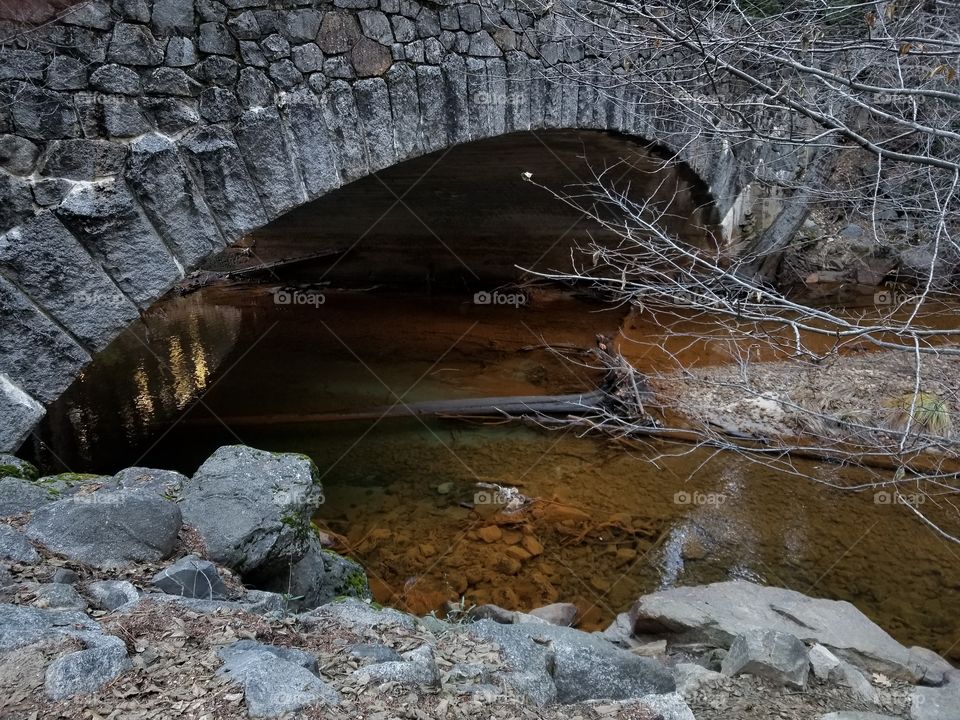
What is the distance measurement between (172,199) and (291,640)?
1920 mm

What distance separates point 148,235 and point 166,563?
1.36 metres

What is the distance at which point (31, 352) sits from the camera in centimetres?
245

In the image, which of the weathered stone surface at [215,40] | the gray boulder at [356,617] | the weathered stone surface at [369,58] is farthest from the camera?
the weathered stone surface at [369,58]

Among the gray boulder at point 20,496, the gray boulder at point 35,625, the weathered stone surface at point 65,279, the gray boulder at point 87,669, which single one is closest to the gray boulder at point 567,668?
the gray boulder at point 87,669

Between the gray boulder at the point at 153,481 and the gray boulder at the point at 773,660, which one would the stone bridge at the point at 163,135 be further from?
the gray boulder at the point at 773,660

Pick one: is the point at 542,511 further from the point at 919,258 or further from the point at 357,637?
the point at 919,258

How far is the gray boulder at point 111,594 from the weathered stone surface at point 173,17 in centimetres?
210

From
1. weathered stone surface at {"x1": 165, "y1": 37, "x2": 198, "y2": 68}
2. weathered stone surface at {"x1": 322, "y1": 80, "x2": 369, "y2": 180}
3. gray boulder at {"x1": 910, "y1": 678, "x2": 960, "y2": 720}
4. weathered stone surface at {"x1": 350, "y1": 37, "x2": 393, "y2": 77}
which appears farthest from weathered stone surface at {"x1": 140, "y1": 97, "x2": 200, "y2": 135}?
gray boulder at {"x1": 910, "y1": 678, "x2": 960, "y2": 720}

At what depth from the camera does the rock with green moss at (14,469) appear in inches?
93.3

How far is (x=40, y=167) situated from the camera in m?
2.41

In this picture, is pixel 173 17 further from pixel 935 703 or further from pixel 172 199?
pixel 935 703

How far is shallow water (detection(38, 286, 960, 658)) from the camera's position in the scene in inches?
148

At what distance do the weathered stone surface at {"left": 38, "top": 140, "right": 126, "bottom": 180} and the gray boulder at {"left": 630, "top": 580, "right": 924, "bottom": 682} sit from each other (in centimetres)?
300

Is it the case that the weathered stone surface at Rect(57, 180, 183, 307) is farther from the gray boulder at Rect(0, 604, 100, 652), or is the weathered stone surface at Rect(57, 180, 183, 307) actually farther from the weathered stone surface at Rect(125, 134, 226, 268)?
the gray boulder at Rect(0, 604, 100, 652)
